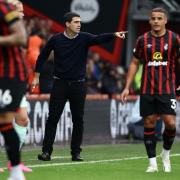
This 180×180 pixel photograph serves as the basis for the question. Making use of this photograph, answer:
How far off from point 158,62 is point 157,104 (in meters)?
0.53

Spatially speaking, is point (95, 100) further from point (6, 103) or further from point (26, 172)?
point (6, 103)

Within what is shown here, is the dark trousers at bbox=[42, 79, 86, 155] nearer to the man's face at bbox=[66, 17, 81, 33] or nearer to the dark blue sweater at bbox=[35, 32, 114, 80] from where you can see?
the dark blue sweater at bbox=[35, 32, 114, 80]

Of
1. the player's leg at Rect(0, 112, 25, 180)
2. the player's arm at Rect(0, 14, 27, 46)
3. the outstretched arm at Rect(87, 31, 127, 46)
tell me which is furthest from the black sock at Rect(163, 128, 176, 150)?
the player's arm at Rect(0, 14, 27, 46)

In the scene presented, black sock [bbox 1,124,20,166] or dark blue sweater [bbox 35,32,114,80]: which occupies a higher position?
dark blue sweater [bbox 35,32,114,80]

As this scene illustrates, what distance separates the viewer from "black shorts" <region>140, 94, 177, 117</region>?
1127 centimetres

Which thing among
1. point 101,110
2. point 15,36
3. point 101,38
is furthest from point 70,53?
point 101,110

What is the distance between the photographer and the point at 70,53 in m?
12.8

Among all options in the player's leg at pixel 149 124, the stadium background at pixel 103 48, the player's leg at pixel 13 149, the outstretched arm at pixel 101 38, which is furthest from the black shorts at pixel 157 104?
the stadium background at pixel 103 48

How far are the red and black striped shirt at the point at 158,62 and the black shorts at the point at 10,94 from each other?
283cm

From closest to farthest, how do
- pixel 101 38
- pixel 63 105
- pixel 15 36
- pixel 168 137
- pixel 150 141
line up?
pixel 15 36, pixel 150 141, pixel 168 137, pixel 101 38, pixel 63 105

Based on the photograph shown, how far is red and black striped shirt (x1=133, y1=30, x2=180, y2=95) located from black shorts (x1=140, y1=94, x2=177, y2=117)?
2.5 inches

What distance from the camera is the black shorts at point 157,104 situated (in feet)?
37.0

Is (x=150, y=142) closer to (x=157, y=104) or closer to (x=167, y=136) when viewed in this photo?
(x=167, y=136)

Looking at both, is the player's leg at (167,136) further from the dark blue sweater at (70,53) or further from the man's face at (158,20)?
the dark blue sweater at (70,53)
